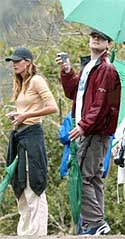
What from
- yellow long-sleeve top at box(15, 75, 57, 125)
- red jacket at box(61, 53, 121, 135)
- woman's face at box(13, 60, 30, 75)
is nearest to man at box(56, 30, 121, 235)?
red jacket at box(61, 53, 121, 135)

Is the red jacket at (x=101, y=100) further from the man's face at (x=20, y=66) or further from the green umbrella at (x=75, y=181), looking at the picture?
the man's face at (x=20, y=66)

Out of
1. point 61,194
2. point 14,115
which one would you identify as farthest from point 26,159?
point 61,194

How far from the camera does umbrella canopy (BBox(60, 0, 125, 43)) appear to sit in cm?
471

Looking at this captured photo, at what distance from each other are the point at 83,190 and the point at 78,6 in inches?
47.9

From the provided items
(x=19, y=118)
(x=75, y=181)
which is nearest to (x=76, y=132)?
(x=75, y=181)

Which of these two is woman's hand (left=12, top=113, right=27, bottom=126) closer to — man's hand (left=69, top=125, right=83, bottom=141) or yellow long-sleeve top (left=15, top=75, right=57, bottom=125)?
yellow long-sleeve top (left=15, top=75, right=57, bottom=125)

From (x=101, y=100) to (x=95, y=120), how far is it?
0.43ft

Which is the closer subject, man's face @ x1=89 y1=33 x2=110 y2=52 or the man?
the man

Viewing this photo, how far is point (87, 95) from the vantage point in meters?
4.79

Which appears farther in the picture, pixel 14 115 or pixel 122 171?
pixel 14 115

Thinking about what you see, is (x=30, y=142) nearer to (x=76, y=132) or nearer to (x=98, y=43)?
(x=76, y=132)

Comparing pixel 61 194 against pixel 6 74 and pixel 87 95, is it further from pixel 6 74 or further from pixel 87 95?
pixel 87 95

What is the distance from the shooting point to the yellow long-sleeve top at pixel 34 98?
523 centimetres

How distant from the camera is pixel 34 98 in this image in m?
5.25
